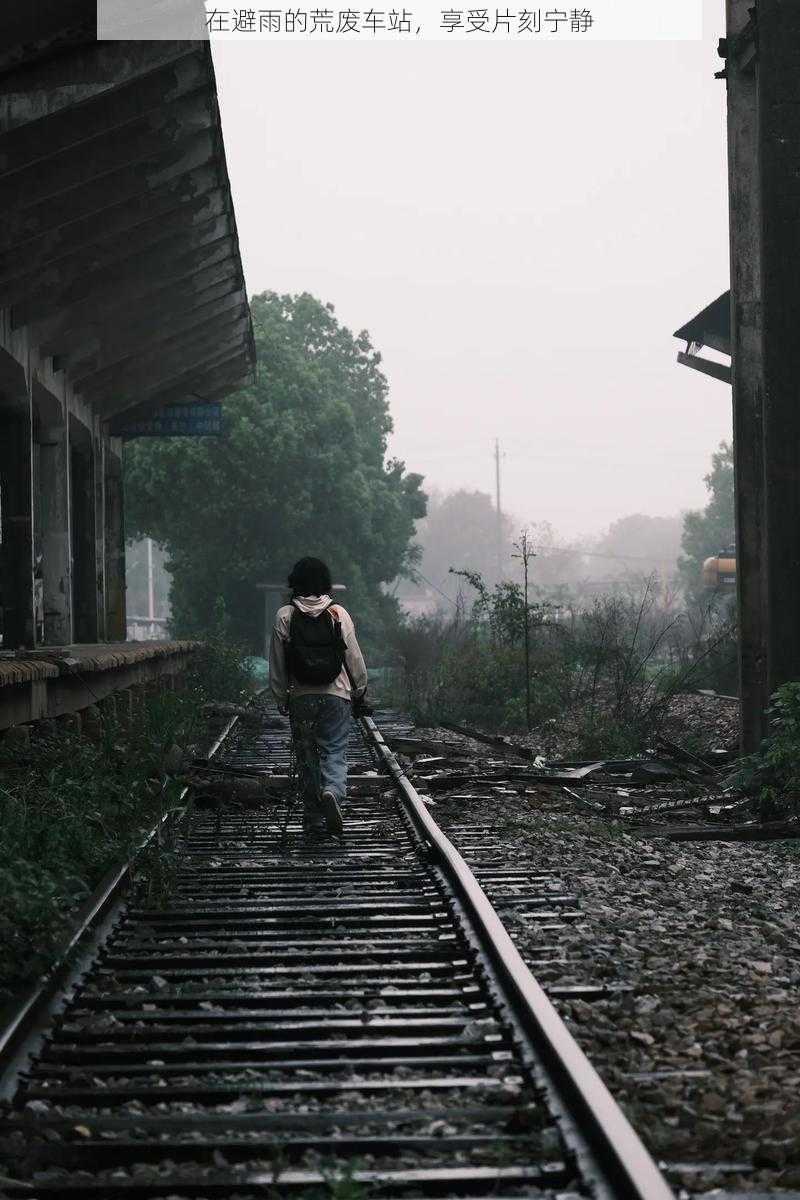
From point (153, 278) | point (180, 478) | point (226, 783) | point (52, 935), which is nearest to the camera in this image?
point (52, 935)

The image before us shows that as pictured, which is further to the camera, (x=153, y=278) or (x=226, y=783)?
(x=153, y=278)

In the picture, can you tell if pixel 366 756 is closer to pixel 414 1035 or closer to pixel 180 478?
pixel 414 1035

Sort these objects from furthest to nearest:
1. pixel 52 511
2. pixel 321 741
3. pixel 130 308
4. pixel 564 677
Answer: pixel 564 677
pixel 52 511
pixel 130 308
pixel 321 741

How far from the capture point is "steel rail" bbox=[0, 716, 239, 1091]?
436cm

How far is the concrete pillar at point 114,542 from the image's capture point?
25.3 m

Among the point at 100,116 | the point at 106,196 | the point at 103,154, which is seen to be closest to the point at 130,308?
the point at 106,196

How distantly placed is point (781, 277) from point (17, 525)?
10.1 metres

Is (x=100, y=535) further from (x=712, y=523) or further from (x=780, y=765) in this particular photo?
(x=712, y=523)

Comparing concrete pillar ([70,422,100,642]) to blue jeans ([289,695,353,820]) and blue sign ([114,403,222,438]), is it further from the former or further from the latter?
blue jeans ([289,695,353,820])

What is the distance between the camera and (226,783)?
435 inches

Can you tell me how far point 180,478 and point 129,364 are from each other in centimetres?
1655

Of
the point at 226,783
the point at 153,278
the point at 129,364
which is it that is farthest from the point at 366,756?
the point at 129,364

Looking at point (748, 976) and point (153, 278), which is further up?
point (153, 278)

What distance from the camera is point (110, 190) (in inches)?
574
